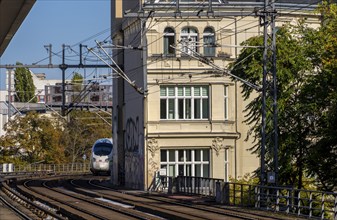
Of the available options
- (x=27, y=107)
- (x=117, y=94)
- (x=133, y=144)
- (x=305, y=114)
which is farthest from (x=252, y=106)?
(x=27, y=107)

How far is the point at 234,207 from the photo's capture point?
39.5 meters

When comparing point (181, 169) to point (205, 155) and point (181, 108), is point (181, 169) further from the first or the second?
point (181, 108)

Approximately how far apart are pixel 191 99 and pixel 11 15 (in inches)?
1645

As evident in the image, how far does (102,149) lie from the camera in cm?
8288

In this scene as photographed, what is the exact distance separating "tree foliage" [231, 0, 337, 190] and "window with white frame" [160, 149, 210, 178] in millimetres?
9510

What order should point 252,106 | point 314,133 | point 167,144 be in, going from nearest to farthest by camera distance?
point 314,133, point 252,106, point 167,144

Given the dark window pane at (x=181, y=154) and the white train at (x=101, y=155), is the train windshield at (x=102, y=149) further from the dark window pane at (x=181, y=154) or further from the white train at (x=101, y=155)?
the dark window pane at (x=181, y=154)

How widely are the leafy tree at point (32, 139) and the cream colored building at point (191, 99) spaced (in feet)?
142

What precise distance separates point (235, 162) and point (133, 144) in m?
7.74

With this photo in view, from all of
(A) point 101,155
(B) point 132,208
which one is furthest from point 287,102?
(A) point 101,155

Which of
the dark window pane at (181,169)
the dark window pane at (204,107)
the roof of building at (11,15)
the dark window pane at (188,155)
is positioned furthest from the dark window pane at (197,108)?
the roof of building at (11,15)

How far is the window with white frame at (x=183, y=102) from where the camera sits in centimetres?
5756

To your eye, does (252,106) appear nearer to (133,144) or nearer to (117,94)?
(133,144)

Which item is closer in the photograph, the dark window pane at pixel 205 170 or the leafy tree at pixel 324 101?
the leafy tree at pixel 324 101
